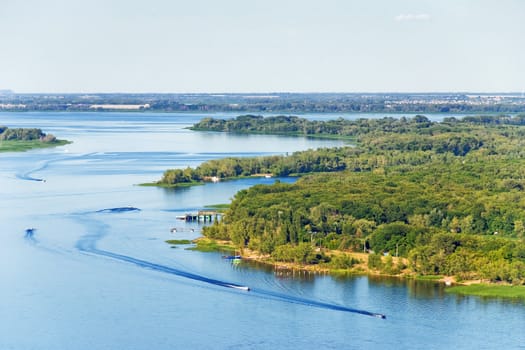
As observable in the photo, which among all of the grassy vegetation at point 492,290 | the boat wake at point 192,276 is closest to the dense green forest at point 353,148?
the boat wake at point 192,276

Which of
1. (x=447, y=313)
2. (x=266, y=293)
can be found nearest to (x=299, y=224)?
A: (x=266, y=293)

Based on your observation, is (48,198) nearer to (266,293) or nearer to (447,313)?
(266,293)

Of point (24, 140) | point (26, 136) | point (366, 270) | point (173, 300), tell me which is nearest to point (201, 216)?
Answer: point (366, 270)

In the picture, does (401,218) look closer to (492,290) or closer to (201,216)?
(492,290)

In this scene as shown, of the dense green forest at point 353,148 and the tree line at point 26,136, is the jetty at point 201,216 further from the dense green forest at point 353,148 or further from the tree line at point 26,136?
the tree line at point 26,136

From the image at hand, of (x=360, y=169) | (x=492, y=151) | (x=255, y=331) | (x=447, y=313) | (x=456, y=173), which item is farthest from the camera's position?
(x=492, y=151)

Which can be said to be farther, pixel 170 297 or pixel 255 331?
pixel 170 297
